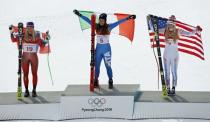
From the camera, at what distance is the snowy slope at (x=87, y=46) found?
677 inches

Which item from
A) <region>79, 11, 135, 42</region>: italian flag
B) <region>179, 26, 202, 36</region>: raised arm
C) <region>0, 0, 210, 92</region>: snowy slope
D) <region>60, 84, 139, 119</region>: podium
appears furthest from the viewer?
<region>0, 0, 210, 92</region>: snowy slope

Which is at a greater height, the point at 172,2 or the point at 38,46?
the point at 172,2

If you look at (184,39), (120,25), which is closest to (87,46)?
(120,25)

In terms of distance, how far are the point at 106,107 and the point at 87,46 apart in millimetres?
10445

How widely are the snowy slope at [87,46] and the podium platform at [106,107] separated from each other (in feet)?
14.7

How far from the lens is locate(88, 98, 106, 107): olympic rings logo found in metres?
11.5

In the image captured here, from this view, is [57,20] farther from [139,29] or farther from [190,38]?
[190,38]

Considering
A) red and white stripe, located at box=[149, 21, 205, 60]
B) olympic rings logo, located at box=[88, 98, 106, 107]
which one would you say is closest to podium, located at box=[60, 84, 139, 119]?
olympic rings logo, located at box=[88, 98, 106, 107]

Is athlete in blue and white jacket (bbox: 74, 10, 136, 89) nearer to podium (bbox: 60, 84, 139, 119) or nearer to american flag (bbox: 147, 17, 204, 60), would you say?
american flag (bbox: 147, 17, 204, 60)

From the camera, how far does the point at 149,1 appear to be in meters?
29.9

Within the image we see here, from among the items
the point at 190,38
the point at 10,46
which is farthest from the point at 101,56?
the point at 10,46

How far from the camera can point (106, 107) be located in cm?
1151

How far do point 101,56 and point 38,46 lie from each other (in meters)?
1.42

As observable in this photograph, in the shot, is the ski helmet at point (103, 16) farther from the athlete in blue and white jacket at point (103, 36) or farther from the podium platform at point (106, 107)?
the podium platform at point (106, 107)
